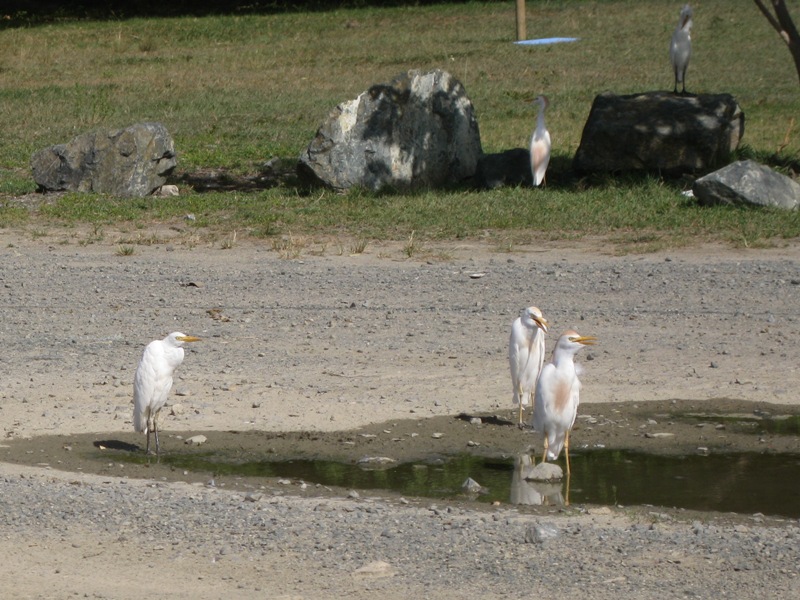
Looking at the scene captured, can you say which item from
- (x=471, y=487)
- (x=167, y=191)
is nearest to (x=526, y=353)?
(x=471, y=487)

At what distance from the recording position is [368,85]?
24.7m

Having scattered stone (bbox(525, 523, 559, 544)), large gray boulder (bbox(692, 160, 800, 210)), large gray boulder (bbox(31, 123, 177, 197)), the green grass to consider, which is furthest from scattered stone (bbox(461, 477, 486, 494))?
large gray boulder (bbox(31, 123, 177, 197))

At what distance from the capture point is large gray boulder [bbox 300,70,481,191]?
15531mm

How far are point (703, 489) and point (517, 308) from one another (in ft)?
12.1

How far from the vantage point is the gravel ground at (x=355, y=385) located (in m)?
5.57

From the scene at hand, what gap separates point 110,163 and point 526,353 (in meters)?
8.93

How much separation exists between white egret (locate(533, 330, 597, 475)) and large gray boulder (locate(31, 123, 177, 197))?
9075 millimetres

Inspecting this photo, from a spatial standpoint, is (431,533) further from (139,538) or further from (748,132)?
(748,132)

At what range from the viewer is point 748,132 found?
1911 centimetres

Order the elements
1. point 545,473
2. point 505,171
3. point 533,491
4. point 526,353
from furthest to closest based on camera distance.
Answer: point 505,171 < point 526,353 < point 545,473 < point 533,491

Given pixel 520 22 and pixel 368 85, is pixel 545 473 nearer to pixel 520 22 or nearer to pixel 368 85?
pixel 368 85

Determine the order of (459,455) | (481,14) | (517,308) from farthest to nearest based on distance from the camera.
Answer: (481,14), (517,308), (459,455)

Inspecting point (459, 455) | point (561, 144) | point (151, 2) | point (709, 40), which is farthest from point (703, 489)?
point (151, 2)

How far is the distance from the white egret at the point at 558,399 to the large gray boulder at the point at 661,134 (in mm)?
8094
